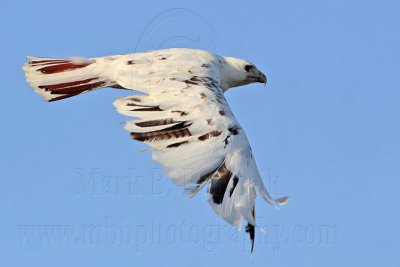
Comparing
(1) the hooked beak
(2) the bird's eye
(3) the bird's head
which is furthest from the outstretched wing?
(1) the hooked beak

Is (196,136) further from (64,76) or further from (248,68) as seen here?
(248,68)

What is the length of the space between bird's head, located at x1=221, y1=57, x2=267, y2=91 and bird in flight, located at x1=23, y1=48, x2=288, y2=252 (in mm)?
398

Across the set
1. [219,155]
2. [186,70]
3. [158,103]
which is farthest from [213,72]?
[219,155]

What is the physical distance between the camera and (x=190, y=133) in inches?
596

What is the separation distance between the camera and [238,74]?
2009 centimetres

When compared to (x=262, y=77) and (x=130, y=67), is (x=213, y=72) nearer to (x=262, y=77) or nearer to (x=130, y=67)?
(x=130, y=67)

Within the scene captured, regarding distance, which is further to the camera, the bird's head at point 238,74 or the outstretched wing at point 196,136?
the bird's head at point 238,74

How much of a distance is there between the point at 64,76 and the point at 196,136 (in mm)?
3803

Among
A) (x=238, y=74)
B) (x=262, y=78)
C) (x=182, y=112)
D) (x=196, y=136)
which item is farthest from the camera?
(x=262, y=78)

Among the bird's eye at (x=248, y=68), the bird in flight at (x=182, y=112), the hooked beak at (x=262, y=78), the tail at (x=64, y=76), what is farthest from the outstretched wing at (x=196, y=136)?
the hooked beak at (x=262, y=78)

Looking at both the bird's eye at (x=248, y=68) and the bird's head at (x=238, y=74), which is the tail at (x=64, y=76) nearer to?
the bird's head at (x=238, y=74)

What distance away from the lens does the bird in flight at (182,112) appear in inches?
566

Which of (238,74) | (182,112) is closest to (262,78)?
(238,74)

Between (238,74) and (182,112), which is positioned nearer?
(182,112)
